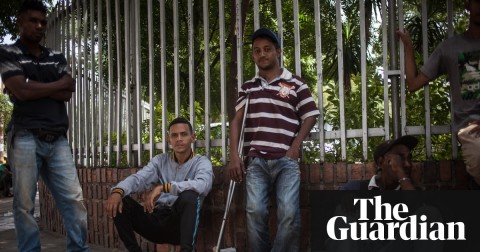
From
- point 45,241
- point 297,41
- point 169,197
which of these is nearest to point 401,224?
point 297,41

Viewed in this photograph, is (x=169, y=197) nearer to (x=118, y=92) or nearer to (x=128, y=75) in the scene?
(x=128, y=75)

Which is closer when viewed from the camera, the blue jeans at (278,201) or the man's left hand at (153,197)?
the blue jeans at (278,201)

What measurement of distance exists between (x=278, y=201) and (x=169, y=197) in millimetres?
870

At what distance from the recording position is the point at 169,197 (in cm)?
407

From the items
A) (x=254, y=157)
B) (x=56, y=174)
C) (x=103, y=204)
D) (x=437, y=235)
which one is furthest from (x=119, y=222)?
(x=437, y=235)

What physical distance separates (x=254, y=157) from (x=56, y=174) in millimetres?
1352

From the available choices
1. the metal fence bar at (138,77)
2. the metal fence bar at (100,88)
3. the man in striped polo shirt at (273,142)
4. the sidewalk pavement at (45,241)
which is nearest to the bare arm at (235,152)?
the man in striped polo shirt at (273,142)

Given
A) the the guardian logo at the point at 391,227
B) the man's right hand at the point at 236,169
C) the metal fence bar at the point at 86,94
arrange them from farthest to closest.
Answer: the metal fence bar at the point at 86,94 < the man's right hand at the point at 236,169 < the the guardian logo at the point at 391,227

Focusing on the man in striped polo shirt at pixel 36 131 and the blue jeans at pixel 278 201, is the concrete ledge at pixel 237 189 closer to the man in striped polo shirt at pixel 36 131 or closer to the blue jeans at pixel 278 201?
the blue jeans at pixel 278 201

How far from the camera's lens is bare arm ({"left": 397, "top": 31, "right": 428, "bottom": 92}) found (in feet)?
11.6

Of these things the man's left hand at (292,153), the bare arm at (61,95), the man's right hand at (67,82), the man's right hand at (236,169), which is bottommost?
the man's right hand at (236,169)

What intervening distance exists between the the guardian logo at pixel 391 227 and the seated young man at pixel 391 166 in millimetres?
457

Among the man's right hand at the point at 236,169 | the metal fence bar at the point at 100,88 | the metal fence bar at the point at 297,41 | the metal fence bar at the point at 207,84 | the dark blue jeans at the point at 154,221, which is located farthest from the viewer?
the metal fence bar at the point at 100,88

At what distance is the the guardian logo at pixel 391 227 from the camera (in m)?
2.66
